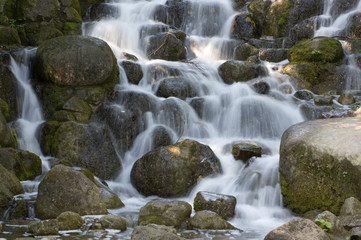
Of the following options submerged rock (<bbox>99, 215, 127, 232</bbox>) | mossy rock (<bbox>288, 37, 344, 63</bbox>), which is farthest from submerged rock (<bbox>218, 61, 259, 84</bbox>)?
submerged rock (<bbox>99, 215, 127, 232</bbox>)

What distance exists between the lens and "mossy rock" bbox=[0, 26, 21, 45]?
39.7 feet

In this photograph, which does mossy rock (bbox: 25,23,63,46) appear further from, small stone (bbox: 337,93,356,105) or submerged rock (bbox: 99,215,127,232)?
small stone (bbox: 337,93,356,105)

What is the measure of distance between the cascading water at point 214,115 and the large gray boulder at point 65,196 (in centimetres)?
66

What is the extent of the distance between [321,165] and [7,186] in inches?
214

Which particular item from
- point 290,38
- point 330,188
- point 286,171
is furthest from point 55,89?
point 290,38

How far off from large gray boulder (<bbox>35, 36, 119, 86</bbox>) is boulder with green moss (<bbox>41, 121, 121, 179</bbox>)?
1587 millimetres

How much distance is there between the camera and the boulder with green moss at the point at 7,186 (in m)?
6.41

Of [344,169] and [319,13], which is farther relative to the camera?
[319,13]

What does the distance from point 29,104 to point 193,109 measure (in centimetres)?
454

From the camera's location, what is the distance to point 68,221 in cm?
564

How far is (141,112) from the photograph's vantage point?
10.5 metres

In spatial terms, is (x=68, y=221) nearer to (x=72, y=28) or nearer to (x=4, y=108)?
(x=4, y=108)

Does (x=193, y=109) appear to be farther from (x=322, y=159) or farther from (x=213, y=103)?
(x=322, y=159)

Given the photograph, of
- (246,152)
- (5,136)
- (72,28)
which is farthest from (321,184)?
(72,28)
